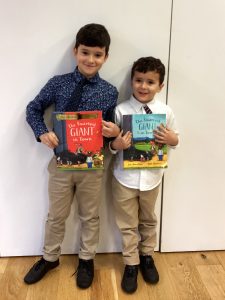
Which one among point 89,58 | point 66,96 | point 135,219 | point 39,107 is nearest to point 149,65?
point 89,58

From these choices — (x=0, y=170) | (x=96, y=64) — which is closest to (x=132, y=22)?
(x=96, y=64)

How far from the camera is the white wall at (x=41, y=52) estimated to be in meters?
1.33

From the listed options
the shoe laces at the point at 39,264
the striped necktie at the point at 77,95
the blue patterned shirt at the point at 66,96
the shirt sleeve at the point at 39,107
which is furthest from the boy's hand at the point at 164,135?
the shoe laces at the point at 39,264

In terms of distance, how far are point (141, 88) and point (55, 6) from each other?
45 centimetres

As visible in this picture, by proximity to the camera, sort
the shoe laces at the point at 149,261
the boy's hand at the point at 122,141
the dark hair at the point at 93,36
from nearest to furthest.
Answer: the dark hair at the point at 93,36
the boy's hand at the point at 122,141
the shoe laces at the point at 149,261

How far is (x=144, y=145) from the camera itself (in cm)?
140

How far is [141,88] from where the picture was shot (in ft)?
4.40

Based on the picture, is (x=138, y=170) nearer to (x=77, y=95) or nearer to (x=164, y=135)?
(x=164, y=135)

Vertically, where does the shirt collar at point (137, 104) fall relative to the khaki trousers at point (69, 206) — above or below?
above

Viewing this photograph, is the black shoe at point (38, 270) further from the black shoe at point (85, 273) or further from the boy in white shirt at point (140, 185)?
the boy in white shirt at point (140, 185)

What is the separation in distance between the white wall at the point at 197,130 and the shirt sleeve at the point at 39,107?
0.50 m

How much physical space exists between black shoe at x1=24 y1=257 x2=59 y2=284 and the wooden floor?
23mm

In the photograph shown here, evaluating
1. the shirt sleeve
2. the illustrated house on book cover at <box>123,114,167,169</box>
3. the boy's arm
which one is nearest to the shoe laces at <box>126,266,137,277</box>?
the illustrated house on book cover at <box>123,114,167,169</box>

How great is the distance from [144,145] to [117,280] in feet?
2.10
